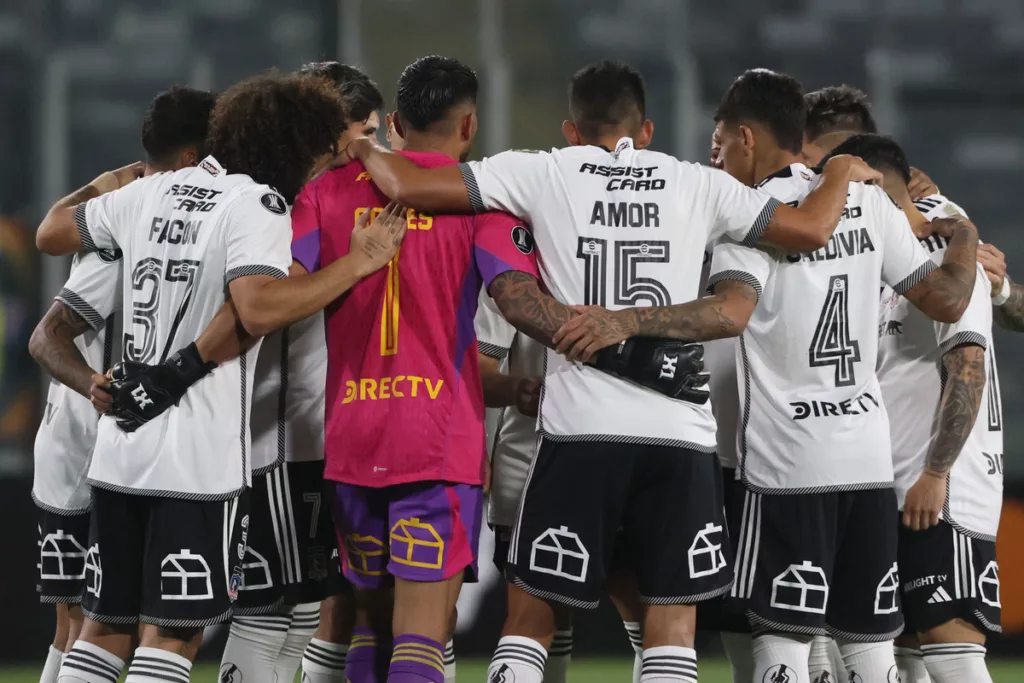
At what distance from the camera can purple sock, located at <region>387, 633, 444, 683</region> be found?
3561 millimetres

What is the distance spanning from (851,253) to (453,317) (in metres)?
1.18

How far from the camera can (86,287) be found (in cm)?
402

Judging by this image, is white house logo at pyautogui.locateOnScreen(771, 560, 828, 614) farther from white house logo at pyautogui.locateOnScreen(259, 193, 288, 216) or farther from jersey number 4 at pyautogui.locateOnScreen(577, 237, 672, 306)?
white house logo at pyautogui.locateOnScreen(259, 193, 288, 216)

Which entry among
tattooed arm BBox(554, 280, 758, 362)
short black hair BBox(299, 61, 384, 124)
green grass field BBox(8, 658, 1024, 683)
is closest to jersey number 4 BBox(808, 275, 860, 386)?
tattooed arm BBox(554, 280, 758, 362)

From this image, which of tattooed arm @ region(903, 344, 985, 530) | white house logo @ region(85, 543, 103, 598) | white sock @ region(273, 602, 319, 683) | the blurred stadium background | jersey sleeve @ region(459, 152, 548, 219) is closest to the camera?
white house logo @ region(85, 543, 103, 598)

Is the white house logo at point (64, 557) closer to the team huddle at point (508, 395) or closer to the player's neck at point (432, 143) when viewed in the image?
the team huddle at point (508, 395)

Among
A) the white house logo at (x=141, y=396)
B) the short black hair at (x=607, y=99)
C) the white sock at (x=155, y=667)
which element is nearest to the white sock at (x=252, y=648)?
the white sock at (x=155, y=667)

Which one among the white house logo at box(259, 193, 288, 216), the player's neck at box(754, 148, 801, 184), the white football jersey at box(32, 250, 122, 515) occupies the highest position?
the player's neck at box(754, 148, 801, 184)

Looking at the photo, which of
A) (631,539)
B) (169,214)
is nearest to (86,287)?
(169,214)

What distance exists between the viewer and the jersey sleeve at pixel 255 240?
355cm

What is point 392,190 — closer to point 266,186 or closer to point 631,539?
point 266,186

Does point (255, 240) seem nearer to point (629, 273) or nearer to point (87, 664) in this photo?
point (629, 273)

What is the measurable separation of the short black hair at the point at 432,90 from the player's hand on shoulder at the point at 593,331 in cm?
75

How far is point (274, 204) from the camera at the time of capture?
3674 mm
